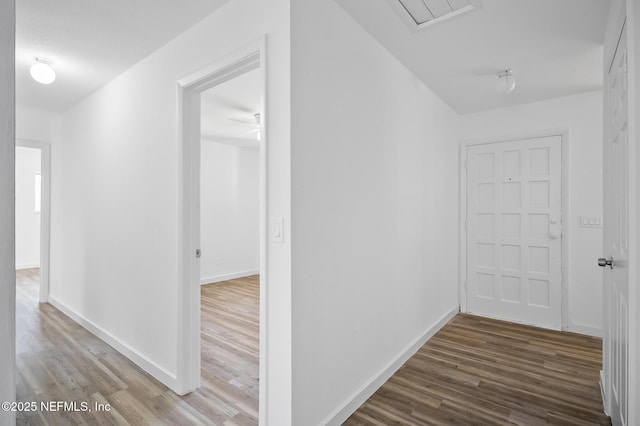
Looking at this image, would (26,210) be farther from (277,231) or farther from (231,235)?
(277,231)

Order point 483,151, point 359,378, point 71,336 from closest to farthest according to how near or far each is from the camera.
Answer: point 359,378
point 71,336
point 483,151

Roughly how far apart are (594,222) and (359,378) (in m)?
2.97

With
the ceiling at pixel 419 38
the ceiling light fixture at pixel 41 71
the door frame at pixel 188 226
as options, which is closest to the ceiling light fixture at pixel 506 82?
the ceiling at pixel 419 38

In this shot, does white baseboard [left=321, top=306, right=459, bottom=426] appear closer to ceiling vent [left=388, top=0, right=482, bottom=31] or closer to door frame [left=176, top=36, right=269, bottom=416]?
door frame [left=176, top=36, right=269, bottom=416]

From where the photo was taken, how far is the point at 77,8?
6.39 feet

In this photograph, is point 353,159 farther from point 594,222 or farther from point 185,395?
point 594,222

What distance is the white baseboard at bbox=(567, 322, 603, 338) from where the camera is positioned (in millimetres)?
3234

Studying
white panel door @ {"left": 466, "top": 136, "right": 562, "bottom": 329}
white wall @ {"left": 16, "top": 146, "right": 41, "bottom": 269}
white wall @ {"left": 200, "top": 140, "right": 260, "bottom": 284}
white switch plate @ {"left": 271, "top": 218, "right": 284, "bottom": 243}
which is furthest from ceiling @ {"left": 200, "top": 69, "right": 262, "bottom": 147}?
white wall @ {"left": 16, "top": 146, "right": 41, "bottom": 269}

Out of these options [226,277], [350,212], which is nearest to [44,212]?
[226,277]

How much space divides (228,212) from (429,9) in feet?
15.7

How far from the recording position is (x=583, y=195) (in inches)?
131

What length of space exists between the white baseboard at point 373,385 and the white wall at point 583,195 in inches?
62.1

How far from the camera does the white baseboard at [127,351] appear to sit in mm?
2265

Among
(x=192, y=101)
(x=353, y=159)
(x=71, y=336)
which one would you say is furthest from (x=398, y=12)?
(x=71, y=336)
